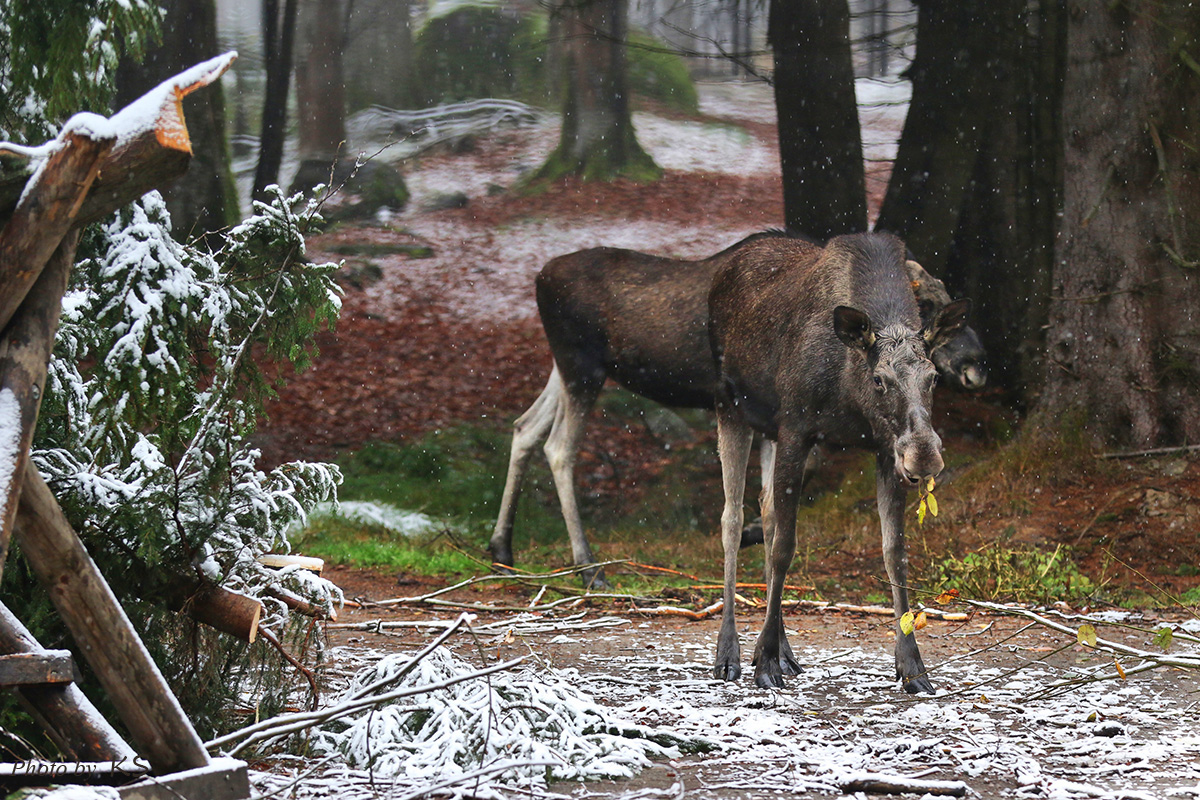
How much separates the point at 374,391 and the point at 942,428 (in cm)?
705

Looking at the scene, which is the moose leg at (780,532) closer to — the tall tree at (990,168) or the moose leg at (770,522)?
the moose leg at (770,522)

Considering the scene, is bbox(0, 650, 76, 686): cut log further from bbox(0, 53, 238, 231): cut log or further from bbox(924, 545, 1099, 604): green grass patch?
bbox(924, 545, 1099, 604): green grass patch

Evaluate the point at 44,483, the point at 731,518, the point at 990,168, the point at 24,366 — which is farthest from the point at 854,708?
the point at 990,168

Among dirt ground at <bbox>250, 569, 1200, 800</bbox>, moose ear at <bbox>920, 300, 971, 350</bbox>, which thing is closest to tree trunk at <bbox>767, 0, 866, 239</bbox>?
dirt ground at <bbox>250, 569, 1200, 800</bbox>

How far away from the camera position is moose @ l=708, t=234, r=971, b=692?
5.75 metres

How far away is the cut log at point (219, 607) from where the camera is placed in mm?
4297

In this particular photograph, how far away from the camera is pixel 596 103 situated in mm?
17953

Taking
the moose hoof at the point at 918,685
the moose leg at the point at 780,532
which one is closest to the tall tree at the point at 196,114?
the moose leg at the point at 780,532

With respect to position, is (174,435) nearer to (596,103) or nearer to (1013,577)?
(1013,577)

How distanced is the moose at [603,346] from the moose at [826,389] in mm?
2781

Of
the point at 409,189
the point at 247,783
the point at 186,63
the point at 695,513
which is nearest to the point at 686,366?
the point at 695,513

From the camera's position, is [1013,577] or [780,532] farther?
[1013,577]

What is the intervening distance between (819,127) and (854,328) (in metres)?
9.17

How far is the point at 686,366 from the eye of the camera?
10.0m
